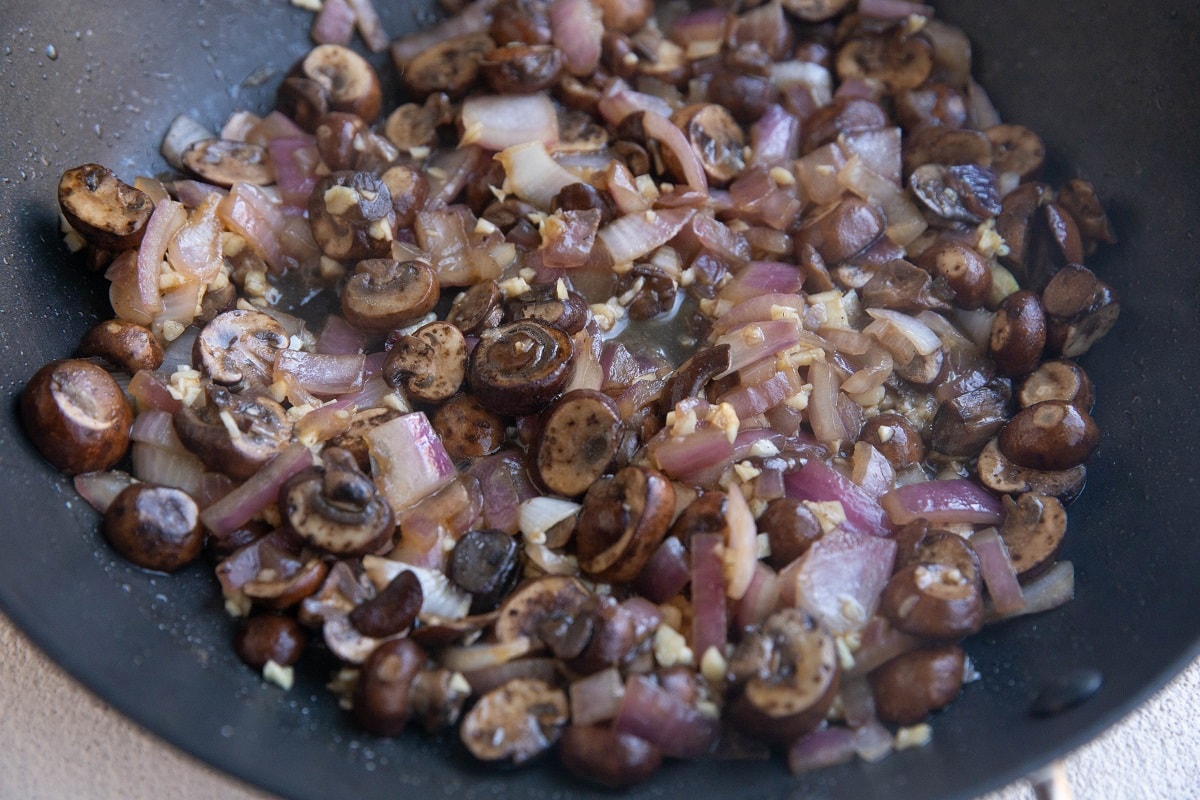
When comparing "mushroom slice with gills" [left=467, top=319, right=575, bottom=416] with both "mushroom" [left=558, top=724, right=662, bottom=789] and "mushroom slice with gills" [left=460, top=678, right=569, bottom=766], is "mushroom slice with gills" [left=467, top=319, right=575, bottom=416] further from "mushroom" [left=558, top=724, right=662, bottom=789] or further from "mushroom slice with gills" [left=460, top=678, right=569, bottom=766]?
"mushroom" [left=558, top=724, right=662, bottom=789]

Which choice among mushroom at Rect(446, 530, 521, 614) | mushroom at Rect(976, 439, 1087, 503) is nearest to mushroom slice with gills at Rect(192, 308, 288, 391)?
mushroom at Rect(446, 530, 521, 614)

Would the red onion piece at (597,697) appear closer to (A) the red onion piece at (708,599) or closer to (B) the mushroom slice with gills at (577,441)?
(A) the red onion piece at (708,599)

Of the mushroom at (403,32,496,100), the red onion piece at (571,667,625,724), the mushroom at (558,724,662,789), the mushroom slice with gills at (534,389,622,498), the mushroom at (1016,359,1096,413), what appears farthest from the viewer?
the mushroom at (403,32,496,100)

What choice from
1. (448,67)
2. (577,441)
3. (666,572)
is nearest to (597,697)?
(666,572)

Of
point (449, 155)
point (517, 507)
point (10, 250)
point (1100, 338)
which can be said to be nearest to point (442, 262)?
point (449, 155)

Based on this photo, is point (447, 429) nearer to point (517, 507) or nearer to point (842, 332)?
point (517, 507)

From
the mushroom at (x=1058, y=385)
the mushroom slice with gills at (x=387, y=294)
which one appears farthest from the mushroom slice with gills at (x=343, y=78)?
the mushroom at (x=1058, y=385)

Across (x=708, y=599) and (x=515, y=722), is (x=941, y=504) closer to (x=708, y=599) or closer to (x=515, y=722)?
(x=708, y=599)
